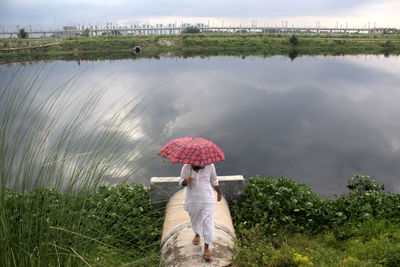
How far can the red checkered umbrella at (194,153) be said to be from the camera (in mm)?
3689

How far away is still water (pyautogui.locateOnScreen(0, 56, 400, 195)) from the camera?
10102mm

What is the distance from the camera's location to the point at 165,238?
4.59m

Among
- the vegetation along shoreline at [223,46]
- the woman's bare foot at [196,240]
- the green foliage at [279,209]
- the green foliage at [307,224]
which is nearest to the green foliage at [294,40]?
the vegetation along shoreline at [223,46]

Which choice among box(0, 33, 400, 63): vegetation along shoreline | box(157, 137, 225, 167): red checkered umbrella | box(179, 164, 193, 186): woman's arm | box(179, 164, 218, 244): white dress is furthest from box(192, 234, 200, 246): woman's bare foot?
box(0, 33, 400, 63): vegetation along shoreline

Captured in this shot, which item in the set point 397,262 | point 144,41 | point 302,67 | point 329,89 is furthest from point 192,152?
point 144,41

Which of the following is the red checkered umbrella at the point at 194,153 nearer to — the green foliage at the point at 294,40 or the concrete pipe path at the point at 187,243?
the concrete pipe path at the point at 187,243

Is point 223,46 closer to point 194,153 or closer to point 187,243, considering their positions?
point 187,243

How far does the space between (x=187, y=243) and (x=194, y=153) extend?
1392mm

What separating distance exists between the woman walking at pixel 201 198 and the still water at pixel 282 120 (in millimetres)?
658

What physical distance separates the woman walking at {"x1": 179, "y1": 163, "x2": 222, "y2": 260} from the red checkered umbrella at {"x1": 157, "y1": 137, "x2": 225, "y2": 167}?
303 mm

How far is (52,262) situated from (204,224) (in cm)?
213

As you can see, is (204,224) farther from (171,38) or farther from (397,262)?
(171,38)

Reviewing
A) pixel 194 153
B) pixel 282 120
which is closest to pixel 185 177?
pixel 194 153

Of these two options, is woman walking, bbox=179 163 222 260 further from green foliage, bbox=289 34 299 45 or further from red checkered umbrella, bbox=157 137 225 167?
green foliage, bbox=289 34 299 45
